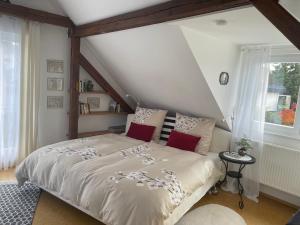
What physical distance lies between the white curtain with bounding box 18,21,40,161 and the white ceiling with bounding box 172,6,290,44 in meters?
2.16

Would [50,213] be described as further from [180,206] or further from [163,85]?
[163,85]

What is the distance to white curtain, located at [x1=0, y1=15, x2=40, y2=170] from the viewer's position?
3.28m

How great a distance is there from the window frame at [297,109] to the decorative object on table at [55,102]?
3157 millimetres

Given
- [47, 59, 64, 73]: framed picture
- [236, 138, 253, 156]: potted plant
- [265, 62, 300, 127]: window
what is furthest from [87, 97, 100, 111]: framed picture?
[265, 62, 300, 127]: window

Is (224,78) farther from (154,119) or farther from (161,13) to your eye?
(161,13)

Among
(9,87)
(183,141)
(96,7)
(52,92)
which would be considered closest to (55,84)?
(52,92)

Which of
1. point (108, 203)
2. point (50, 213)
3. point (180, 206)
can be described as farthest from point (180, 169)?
point (50, 213)

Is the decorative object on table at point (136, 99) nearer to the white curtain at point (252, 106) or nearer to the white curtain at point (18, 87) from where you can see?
the white curtain at point (18, 87)

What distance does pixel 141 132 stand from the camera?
3693 mm

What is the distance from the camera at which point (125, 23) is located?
2834 mm

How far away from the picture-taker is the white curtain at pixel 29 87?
Result: 3.41 metres

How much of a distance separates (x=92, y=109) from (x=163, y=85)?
149 cm

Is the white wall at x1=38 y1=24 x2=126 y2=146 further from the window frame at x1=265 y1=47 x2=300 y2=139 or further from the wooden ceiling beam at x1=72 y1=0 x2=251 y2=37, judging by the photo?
the window frame at x1=265 y1=47 x2=300 y2=139

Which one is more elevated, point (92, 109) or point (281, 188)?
point (92, 109)
